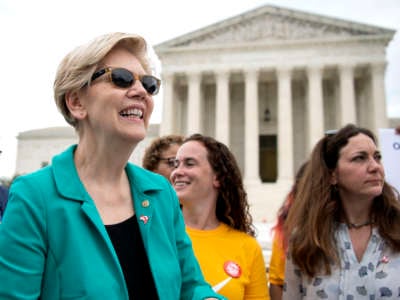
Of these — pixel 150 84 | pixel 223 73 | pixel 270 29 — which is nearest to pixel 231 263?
pixel 150 84

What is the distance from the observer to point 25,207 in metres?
1.67

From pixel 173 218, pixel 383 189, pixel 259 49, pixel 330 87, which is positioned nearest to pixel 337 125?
pixel 330 87

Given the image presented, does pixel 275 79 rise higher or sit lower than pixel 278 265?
higher

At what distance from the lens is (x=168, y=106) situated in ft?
122

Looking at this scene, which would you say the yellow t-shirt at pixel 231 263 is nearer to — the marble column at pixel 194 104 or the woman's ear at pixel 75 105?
the woman's ear at pixel 75 105

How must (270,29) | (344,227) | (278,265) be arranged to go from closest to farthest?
(344,227), (278,265), (270,29)

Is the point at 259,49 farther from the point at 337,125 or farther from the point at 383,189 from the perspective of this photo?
the point at 383,189

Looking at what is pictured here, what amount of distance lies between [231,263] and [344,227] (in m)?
1.23

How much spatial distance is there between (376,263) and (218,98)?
33.2 m

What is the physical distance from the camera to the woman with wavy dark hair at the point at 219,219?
3.40m

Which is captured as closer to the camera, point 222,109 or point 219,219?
point 219,219

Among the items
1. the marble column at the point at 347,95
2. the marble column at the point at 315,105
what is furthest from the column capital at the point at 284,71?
the marble column at the point at 347,95

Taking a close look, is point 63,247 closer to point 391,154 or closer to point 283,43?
point 391,154

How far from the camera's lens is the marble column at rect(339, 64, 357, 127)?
33.5 m
